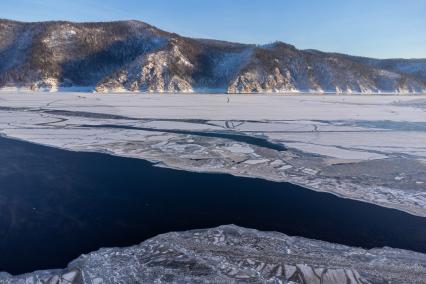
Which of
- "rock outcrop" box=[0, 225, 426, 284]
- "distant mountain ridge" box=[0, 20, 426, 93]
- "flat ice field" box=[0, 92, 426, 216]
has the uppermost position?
"distant mountain ridge" box=[0, 20, 426, 93]

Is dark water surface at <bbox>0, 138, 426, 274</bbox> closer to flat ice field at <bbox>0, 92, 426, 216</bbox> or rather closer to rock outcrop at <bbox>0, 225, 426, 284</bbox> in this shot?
rock outcrop at <bbox>0, 225, 426, 284</bbox>

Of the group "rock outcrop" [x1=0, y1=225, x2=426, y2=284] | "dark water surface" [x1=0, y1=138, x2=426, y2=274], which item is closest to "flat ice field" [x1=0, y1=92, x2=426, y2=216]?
"dark water surface" [x1=0, y1=138, x2=426, y2=274]

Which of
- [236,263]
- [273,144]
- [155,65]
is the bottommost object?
[236,263]

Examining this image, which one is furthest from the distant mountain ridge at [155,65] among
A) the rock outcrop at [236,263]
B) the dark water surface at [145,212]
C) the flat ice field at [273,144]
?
the rock outcrop at [236,263]

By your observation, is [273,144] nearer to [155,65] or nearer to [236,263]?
[236,263]

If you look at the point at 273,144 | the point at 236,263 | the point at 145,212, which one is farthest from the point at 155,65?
the point at 236,263

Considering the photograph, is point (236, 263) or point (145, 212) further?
point (145, 212)
